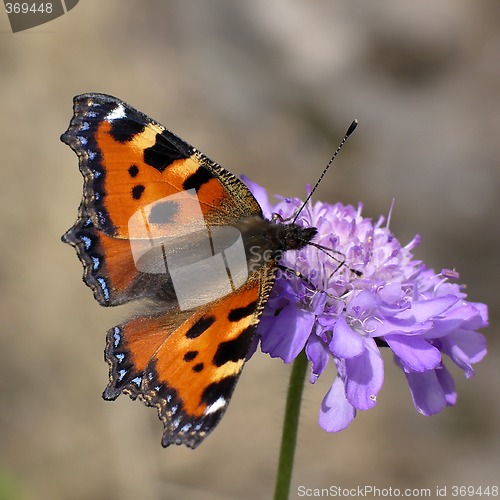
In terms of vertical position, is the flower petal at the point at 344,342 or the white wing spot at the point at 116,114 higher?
the white wing spot at the point at 116,114

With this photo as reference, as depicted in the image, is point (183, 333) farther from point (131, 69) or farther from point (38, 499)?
point (131, 69)

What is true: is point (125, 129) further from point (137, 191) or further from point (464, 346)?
point (464, 346)

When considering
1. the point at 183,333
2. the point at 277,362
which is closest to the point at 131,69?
the point at 277,362

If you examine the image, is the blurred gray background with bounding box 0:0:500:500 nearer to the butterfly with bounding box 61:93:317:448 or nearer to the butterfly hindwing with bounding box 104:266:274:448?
the butterfly with bounding box 61:93:317:448

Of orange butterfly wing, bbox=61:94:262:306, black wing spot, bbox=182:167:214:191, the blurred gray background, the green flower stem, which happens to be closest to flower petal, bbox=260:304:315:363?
the green flower stem

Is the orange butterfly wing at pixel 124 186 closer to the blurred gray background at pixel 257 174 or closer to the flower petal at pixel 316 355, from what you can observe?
the flower petal at pixel 316 355

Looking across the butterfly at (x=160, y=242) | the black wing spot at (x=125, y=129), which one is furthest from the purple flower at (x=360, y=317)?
the black wing spot at (x=125, y=129)
